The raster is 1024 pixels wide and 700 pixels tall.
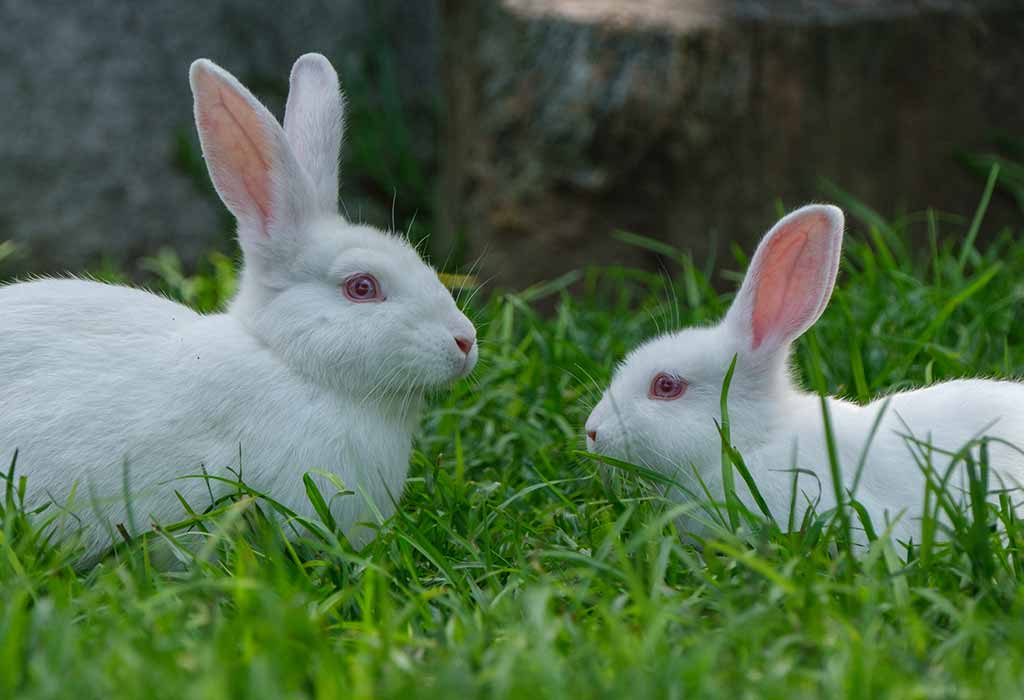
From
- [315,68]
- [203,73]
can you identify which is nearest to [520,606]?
[203,73]

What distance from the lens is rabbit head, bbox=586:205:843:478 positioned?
11.4 ft

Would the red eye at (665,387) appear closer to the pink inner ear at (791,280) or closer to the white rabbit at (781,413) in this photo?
the white rabbit at (781,413)

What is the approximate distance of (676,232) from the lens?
621 cm

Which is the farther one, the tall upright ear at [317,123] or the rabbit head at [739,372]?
the tall upright ear at [317,123]

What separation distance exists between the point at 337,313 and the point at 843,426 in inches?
54.2

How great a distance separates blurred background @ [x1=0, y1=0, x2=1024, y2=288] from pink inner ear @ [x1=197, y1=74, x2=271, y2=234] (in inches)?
81.0

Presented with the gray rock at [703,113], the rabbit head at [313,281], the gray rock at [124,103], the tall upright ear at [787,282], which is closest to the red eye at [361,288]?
the rabbit head at [313,281]

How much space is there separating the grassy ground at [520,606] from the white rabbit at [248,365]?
6.4 inches

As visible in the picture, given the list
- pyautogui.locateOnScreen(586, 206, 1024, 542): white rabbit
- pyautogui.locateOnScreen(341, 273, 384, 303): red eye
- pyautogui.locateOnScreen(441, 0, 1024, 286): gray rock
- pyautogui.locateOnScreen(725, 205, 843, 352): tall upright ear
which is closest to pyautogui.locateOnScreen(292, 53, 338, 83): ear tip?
pyautogui.locateOnScreen(341, 273, 384, 303): red eye

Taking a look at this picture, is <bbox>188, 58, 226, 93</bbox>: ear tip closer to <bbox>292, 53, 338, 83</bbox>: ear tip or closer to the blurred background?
<bbox>292, 53, 338, 83</bbox>: ear tip

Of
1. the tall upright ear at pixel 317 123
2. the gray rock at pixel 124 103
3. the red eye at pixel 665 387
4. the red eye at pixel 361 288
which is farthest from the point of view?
the gray rock at pixel 124 103

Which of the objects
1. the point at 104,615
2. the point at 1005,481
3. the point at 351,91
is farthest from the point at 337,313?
the point at 351,91

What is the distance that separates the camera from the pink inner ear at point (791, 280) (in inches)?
139

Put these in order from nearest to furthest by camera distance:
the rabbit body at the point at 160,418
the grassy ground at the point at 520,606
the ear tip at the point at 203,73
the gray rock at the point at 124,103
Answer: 1. the grassy ground at the point at 520,606
2. the rabbit body at the point at 160,418
3. the ear tip at the point at 203,73
4. the gray rock at the point at 124,103
